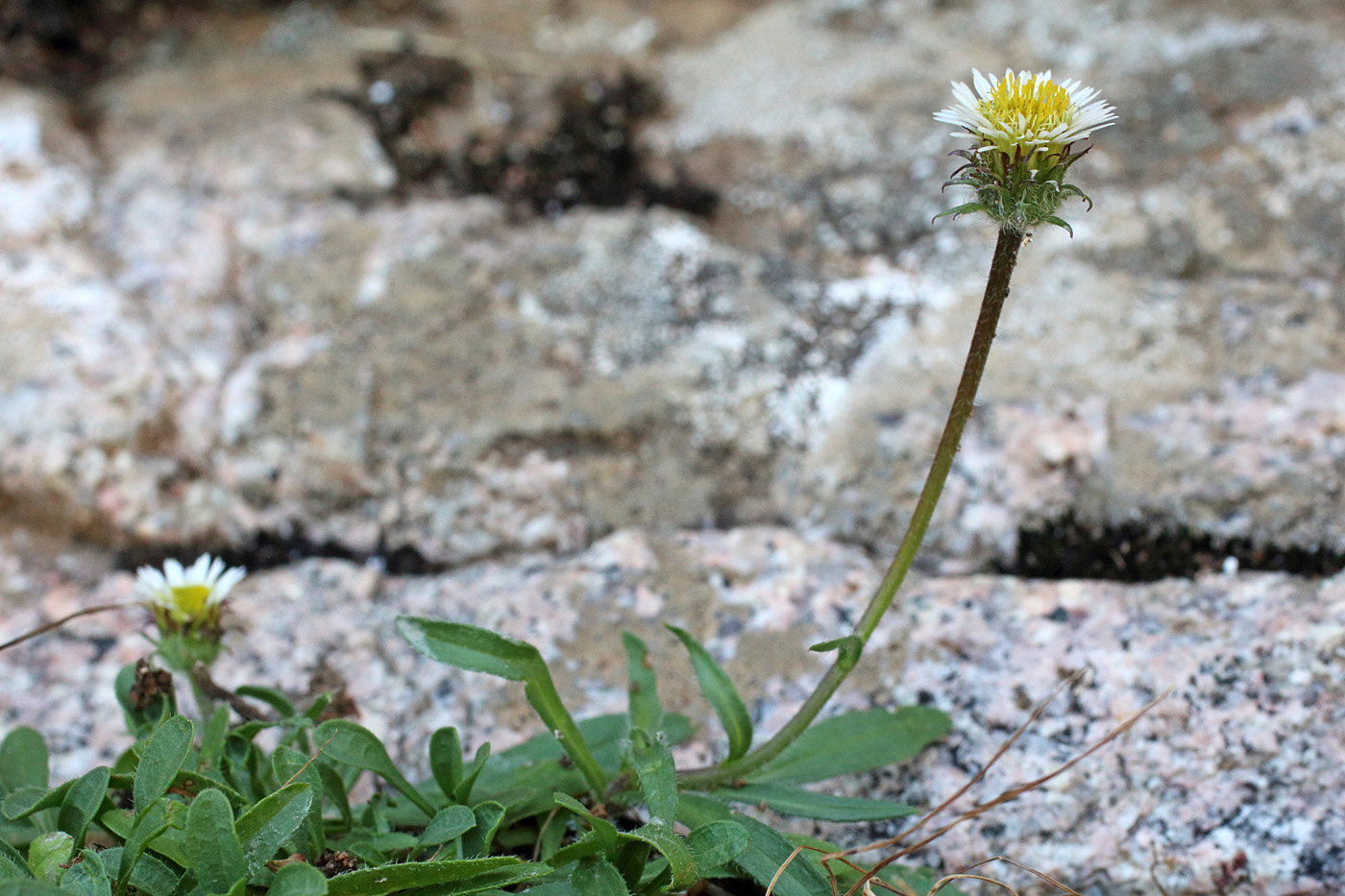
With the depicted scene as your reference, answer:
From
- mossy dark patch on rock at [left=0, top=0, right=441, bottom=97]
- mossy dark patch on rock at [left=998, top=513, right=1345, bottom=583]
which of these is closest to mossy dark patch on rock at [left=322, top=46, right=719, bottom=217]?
mossy dark patch on rock at [left=0, top=0, right=441, bottom=97]

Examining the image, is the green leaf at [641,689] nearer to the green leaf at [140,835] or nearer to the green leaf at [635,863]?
the green leaf at [635,863]

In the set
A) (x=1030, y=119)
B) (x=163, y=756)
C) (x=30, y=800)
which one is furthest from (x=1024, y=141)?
(x=30, y=800)

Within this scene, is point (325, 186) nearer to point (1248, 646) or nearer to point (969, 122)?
point (969, 122)

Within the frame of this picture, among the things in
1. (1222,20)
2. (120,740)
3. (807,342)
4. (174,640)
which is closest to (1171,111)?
(1222,20)

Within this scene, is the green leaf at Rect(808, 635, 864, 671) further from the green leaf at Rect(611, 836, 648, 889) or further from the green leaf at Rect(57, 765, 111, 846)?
the green leaf at Rect(57, 765, 111, 846)

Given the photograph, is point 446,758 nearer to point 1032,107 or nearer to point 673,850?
point 673,850

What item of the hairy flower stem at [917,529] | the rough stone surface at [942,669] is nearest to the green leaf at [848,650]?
the hairy flower stem at [917,529]
